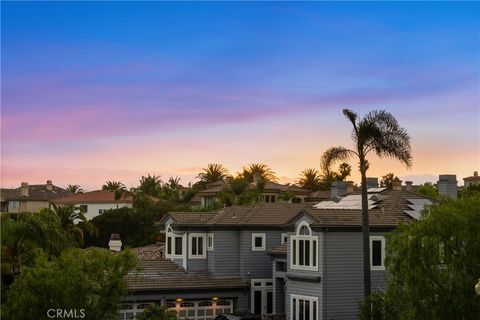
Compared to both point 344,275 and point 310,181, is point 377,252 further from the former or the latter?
point 310,181

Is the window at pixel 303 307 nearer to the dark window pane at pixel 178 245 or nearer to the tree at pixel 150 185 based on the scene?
the dark window pane at pixel 178 245

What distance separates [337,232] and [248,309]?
9.02 m

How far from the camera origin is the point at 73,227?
44.8m

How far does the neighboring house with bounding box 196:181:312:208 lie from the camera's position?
91062 mm

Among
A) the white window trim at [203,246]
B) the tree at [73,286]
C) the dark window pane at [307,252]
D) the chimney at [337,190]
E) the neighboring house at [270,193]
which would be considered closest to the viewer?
the tree at [73,286]

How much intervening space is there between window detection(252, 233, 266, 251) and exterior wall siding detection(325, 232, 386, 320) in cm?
849

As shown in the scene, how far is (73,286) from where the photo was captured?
25156mm

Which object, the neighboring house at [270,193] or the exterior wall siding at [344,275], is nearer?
the exterior wall siding at [344,275]

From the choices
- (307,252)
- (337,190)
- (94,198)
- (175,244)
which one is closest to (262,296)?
(175,244)

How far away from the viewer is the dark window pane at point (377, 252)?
123 feet

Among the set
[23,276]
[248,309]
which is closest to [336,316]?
[248,309]

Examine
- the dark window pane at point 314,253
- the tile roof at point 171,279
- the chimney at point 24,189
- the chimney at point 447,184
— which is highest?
the chimney at point 24,189

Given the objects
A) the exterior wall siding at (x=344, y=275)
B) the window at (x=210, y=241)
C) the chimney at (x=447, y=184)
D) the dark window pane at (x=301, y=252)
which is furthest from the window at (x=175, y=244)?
the chimney at (x=447, y=184)

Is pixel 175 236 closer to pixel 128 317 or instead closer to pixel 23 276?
pixel 128 317
